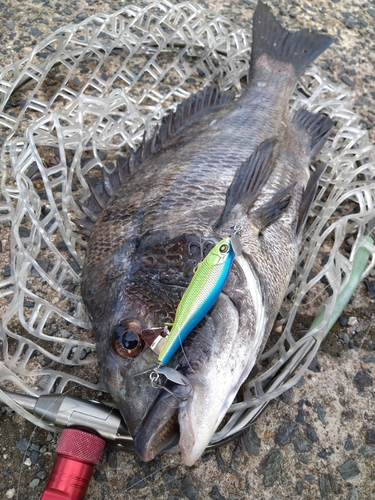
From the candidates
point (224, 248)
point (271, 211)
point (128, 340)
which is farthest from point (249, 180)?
point (128, 340)

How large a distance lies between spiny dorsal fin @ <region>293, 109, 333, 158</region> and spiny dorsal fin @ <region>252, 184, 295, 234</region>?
846mm

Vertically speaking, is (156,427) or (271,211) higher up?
(271,211)

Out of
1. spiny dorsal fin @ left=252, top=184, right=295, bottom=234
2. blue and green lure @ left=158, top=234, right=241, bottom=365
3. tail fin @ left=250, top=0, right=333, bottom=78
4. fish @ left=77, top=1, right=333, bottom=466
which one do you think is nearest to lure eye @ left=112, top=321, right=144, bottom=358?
fish @ left=77, top=1, right=333, bottom=466

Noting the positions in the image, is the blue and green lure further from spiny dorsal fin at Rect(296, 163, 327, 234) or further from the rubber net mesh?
spiny dorsal fin at Rect(296, 163, 327, 234)

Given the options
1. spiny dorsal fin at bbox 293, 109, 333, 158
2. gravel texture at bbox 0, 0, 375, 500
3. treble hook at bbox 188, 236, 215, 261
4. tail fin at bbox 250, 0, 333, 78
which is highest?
tail fin at bbox 250, 0, 333, 78

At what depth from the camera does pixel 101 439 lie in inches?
68.5

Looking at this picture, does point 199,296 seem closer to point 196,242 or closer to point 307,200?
point 196,242

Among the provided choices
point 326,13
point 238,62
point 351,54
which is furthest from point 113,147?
point 326,13

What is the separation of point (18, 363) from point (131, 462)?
2.46ft

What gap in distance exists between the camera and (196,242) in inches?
74.0

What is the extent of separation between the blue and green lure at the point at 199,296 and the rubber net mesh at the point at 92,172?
55cm

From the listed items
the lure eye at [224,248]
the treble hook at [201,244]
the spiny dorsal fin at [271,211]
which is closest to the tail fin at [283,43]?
the spiny dorsal fin at [271,211]

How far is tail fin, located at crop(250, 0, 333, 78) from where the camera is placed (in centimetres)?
336

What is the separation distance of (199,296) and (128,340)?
12.7 inches
